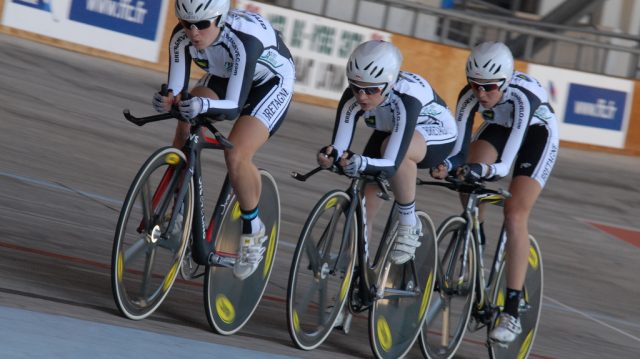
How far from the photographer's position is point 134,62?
16.0 m

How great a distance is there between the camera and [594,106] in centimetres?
1722

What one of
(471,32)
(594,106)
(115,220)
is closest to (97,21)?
(471,32)

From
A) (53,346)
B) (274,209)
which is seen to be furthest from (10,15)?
(53,346)

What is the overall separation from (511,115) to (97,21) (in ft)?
33.4

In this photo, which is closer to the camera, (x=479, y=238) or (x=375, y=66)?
(x=375, y=66)

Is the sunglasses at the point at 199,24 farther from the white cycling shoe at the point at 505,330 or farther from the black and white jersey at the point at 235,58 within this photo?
the white cycling shoe at the point at 505,330

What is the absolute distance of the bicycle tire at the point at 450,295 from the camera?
6.40 metres

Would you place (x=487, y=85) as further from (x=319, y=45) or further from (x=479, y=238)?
(x=319, y=45)

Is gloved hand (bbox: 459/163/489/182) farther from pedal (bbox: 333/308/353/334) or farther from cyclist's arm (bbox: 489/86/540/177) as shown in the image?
pedal (bbox: 333/308/353/334)

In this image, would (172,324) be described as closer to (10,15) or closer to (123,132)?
(123,132)

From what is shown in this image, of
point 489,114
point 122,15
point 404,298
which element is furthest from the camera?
point 122,15

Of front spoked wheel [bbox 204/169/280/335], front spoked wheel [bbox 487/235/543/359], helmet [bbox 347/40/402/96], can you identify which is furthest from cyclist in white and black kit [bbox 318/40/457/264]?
front spoked wheel [bbox 487/235/543/359]

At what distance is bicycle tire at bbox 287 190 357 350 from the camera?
5.57m

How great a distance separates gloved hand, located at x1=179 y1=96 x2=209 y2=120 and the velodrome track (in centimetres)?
96
